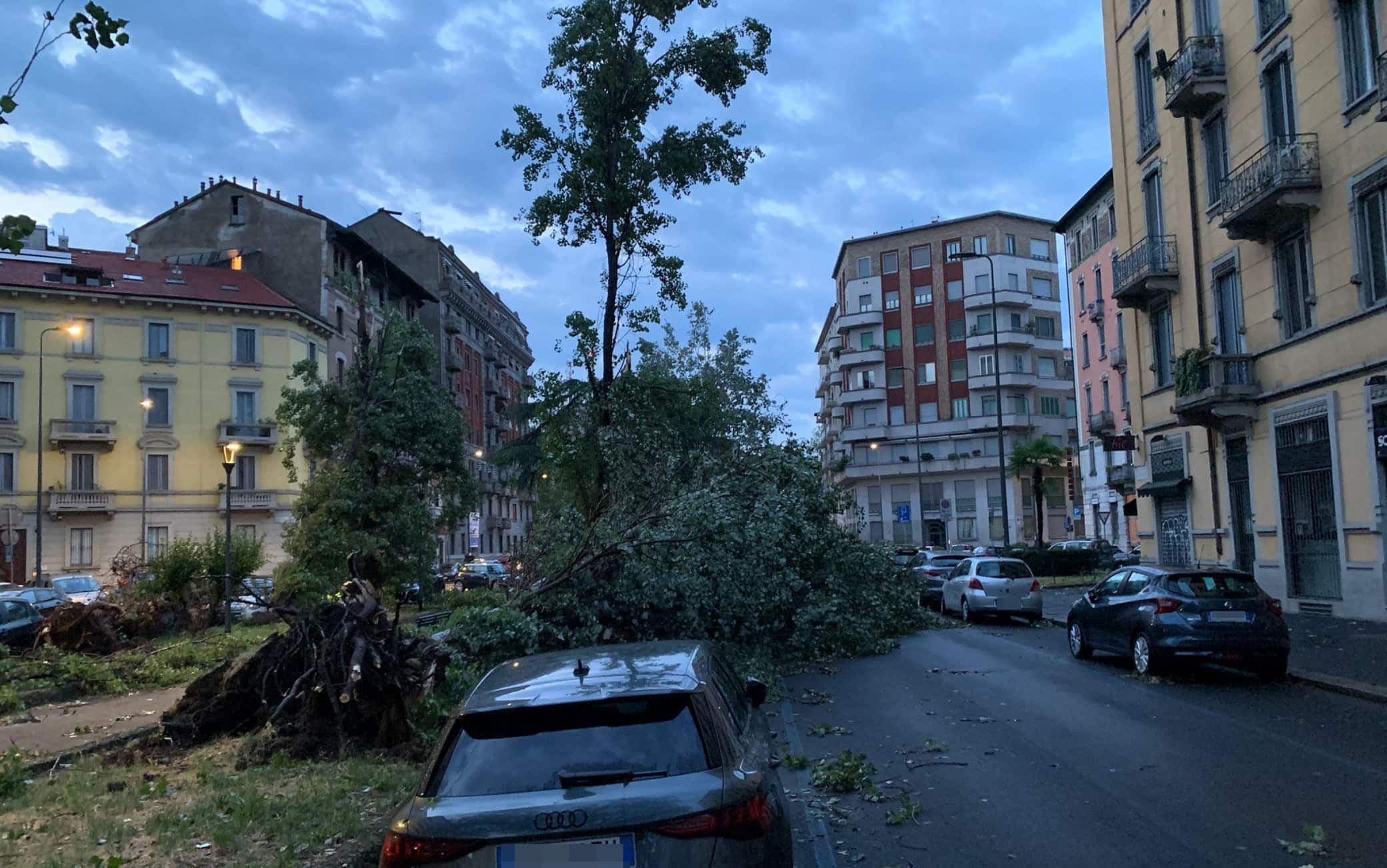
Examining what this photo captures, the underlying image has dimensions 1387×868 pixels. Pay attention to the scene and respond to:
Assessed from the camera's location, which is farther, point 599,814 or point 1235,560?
point 1235,560

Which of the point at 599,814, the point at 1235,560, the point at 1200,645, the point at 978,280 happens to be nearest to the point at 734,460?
the point at 1200,645

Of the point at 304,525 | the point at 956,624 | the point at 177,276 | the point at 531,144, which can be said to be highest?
the point at 177,276

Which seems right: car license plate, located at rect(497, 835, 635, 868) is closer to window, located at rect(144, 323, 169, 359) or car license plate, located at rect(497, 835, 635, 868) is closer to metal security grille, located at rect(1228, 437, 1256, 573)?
metal security grille, located at rect(1228, 437, 1256, 573)

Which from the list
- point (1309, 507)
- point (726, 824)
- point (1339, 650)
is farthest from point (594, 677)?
point (1309, 507)

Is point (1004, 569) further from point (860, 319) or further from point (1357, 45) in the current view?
point (860, 319)

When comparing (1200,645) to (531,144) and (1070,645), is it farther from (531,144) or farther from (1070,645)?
(531,144)

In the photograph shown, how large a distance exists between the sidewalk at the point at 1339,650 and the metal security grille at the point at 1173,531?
Result: 564 cm

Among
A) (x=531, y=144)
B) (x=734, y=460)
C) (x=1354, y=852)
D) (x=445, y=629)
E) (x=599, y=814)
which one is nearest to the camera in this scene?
(x=599, y=814)

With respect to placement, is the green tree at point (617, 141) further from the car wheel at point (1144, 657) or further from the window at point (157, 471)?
the window at point (157, 471)

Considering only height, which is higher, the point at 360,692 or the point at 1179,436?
the point at 1179,436

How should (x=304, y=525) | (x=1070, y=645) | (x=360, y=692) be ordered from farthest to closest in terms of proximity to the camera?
1. (x=304, y=525)
2. (x=1070, y=645)
3. (x=360, y=692)

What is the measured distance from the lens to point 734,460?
639 inches

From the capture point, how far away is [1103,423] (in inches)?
1911

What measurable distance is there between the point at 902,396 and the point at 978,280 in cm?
1020
